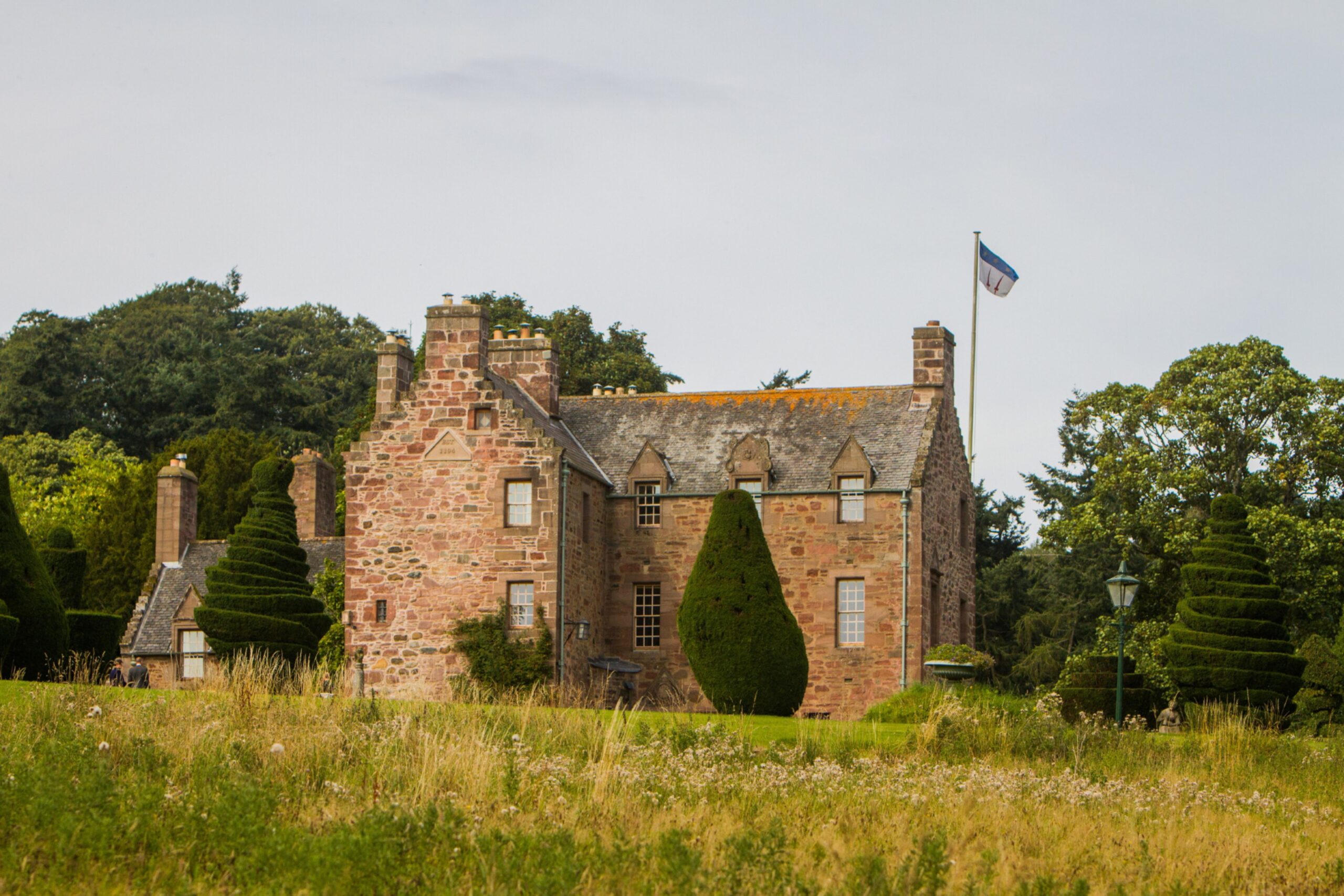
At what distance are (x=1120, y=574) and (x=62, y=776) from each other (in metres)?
19.7

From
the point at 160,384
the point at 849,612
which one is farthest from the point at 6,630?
the point at 160,384

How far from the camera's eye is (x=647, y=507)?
3744 cm

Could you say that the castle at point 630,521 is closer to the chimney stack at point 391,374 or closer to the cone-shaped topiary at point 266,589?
the chimney stack at point 391,374

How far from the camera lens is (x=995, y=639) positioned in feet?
163

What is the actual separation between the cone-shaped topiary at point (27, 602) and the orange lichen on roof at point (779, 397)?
1356cm

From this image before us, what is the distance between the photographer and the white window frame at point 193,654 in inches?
1641

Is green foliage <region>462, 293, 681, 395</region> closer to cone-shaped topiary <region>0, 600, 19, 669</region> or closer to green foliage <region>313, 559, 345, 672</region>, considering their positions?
green foliage <region>313, 559, 345, 672</region>

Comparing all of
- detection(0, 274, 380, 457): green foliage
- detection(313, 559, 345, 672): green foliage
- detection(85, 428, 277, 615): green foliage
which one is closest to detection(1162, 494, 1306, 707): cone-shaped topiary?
detection(313, 559, 345, 672): green foliage

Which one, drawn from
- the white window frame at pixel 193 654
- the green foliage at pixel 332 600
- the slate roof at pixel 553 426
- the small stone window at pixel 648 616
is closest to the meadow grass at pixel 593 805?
the slate roof at pixel 553 426

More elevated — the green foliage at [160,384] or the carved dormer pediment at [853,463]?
the green foliage at [160,384]

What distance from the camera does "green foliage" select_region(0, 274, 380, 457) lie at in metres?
65.4

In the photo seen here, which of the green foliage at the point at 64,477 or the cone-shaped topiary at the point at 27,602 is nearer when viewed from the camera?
the cone-shaped topiary at the point at 27,602

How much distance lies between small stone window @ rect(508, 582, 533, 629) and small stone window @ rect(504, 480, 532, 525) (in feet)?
3.98

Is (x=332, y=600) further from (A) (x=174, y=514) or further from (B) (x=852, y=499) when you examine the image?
(B) (x=852, y=499)
